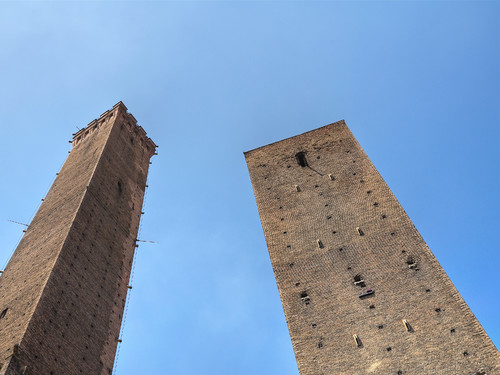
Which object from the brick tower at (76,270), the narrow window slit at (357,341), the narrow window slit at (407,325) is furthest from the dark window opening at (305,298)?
the brick tower at (76,270)

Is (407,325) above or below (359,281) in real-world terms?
below

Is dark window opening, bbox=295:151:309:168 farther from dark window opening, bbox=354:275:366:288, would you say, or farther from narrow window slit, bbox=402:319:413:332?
narrow window slit, bbox=402:319:413:332

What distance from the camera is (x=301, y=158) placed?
18625 millimetres

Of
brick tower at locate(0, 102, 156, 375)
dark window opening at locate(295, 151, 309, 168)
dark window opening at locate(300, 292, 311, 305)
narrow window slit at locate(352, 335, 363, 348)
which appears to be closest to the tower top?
brick tower at locate(0, 102, 156, 375)

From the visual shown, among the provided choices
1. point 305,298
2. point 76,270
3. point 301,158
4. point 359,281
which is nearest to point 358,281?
point 359,281

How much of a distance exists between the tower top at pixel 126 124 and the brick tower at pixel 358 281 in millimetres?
13045

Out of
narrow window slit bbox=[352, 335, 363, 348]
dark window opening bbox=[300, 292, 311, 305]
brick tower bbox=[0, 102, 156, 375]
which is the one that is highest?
brick tower bbox=[0, 102, 156, 375]

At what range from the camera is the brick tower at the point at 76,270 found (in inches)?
545

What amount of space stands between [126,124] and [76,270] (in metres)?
13.2

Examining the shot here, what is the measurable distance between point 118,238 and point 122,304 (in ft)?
10.1

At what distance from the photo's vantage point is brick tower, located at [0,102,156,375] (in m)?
13.8

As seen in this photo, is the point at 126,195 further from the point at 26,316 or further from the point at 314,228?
the point at 314,228

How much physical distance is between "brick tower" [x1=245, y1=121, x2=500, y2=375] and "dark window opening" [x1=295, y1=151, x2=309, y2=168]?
0.84 feet

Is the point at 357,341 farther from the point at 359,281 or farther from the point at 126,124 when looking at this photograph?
the point at 126,124
